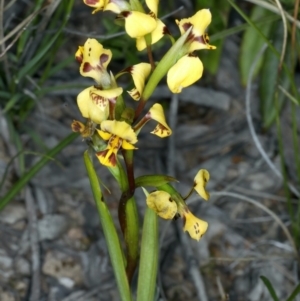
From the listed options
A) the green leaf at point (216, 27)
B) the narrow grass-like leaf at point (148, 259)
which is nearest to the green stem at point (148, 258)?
the narrow grass-like leaf at point (148, 259)

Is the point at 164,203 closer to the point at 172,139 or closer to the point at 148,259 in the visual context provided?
the point at 148,259

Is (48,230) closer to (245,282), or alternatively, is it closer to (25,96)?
(25,96)

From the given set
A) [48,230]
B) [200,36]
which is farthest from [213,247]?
[200,36]

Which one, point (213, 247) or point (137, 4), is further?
point (213, 247)

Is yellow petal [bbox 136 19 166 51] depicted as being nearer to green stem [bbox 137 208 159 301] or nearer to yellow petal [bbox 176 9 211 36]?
yellow petal [bbox 176 9 211 36]

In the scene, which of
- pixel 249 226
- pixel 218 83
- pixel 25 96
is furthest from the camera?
pixel 218 83

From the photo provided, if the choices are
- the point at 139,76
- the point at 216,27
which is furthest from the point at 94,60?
the point at 216,27
